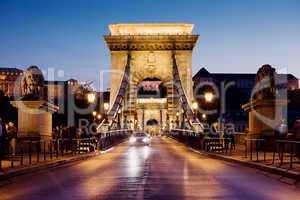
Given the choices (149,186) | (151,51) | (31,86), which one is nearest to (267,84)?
(31,86)

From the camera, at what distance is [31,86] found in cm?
2852

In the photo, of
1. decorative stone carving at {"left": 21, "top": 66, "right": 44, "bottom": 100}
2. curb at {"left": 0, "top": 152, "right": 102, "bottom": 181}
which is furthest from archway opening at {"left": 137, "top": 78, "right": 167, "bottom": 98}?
curb at {"left": 0, "top": 152, "right": 102, "bottom": 181}

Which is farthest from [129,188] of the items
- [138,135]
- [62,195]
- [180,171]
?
[138,135]

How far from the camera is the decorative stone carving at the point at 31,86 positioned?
92.7 feet

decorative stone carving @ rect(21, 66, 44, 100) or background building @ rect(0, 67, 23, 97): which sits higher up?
background building @ rect(0, 67, 23, 97)

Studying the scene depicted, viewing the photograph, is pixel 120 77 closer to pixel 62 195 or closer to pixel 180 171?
pixel 180 171

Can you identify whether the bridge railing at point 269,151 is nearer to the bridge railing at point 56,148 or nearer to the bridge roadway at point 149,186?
the bridge roadway at point 149,186

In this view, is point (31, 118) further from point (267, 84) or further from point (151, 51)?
point (151, 51)

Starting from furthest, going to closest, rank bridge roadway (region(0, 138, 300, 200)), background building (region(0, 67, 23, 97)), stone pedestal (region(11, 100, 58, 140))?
background building (region(0, 67, 23, 97)) < stone pedestal (region(11, 100, 58, 140)) < bridge roadway (region(0, 138, 300, 200))

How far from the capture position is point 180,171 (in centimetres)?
1955

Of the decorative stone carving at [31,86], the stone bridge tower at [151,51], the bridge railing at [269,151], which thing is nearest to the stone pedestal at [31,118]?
the decorative stone carving at [31,86]

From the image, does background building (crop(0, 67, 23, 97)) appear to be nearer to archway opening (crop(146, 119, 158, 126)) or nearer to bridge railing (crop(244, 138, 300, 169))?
archway opening (crop(146, 119, 158, 126))

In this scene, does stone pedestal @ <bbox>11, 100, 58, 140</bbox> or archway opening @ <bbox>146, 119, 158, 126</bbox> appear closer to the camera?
stone pedestal @ <bbox>11, 100, 58, 140</bbox>

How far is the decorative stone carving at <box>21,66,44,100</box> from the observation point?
28250mm
